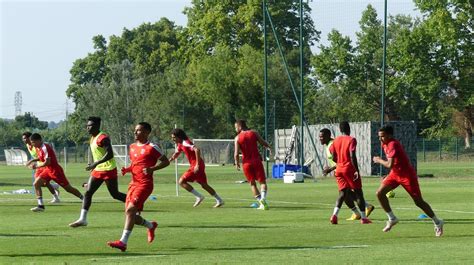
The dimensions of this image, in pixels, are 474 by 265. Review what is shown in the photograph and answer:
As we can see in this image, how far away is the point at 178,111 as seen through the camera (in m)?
98.8

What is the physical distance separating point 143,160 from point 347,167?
6122 mm

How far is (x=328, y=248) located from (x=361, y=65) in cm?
8236

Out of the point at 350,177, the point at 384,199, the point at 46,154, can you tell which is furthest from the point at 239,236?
the point at 46,154

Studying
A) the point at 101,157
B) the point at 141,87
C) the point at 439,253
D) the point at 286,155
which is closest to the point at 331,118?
the point at 141,87

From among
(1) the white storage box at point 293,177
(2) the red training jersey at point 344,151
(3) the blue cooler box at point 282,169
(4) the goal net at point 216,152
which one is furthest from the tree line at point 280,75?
(2) the red training jersey at point 344,151

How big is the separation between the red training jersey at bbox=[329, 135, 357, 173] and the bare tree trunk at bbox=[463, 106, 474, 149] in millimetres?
57700

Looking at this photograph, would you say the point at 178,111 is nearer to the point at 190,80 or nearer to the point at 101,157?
the point at 190,80

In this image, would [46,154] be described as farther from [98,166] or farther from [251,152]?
[98,166]

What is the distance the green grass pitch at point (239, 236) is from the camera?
592 inches

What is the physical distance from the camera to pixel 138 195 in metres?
16.4

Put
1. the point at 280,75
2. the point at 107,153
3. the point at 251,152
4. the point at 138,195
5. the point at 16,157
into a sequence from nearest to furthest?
the point at 138,195
the point at 107,153
the point at 251,152
the point at 280,75
the point at 16,157

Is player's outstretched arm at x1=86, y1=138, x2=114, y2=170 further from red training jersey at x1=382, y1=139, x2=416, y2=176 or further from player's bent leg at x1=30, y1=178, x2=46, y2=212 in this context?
player's bent leg at x1=30, y1=178, x2=46, y2=212

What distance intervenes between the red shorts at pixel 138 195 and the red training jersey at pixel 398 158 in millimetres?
4655

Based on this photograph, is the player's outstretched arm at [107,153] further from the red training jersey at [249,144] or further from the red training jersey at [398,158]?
the red training jersey at [249,144]
